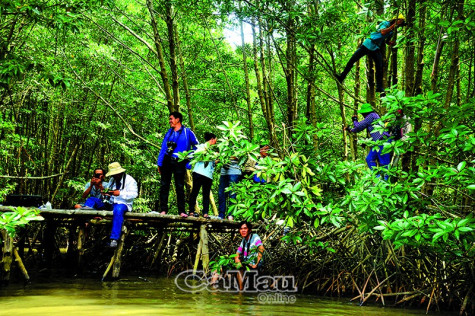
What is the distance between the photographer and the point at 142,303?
5.02 metres

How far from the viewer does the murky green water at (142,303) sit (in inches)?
175

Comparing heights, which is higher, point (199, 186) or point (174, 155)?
point (174, 155)

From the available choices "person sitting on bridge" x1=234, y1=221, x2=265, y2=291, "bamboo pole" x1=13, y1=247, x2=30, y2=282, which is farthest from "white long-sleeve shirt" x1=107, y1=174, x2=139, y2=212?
"person sitting on bridge" x1=234, y1=221, x2=265, y2=291

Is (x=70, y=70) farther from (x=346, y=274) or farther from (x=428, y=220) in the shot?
(x=428, y=220)

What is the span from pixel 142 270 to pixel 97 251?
104 cm

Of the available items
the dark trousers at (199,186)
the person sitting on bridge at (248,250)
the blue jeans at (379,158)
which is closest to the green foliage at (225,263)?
the person sitting on bridge at (248,250)

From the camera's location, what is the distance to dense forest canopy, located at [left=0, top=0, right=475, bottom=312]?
4.52 m

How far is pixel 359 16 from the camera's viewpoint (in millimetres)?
5098

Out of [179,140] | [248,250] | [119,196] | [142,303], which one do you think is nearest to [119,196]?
[119,196]

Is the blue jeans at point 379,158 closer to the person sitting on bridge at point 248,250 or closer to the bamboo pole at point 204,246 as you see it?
the person sitting on bridge at point 248,250

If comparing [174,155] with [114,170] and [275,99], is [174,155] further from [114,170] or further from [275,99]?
[275,99]

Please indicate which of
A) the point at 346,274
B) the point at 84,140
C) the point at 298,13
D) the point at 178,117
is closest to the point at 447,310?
the point at 346,274

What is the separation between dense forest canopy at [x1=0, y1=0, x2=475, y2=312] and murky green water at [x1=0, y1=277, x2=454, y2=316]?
93cm

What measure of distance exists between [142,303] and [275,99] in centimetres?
518
